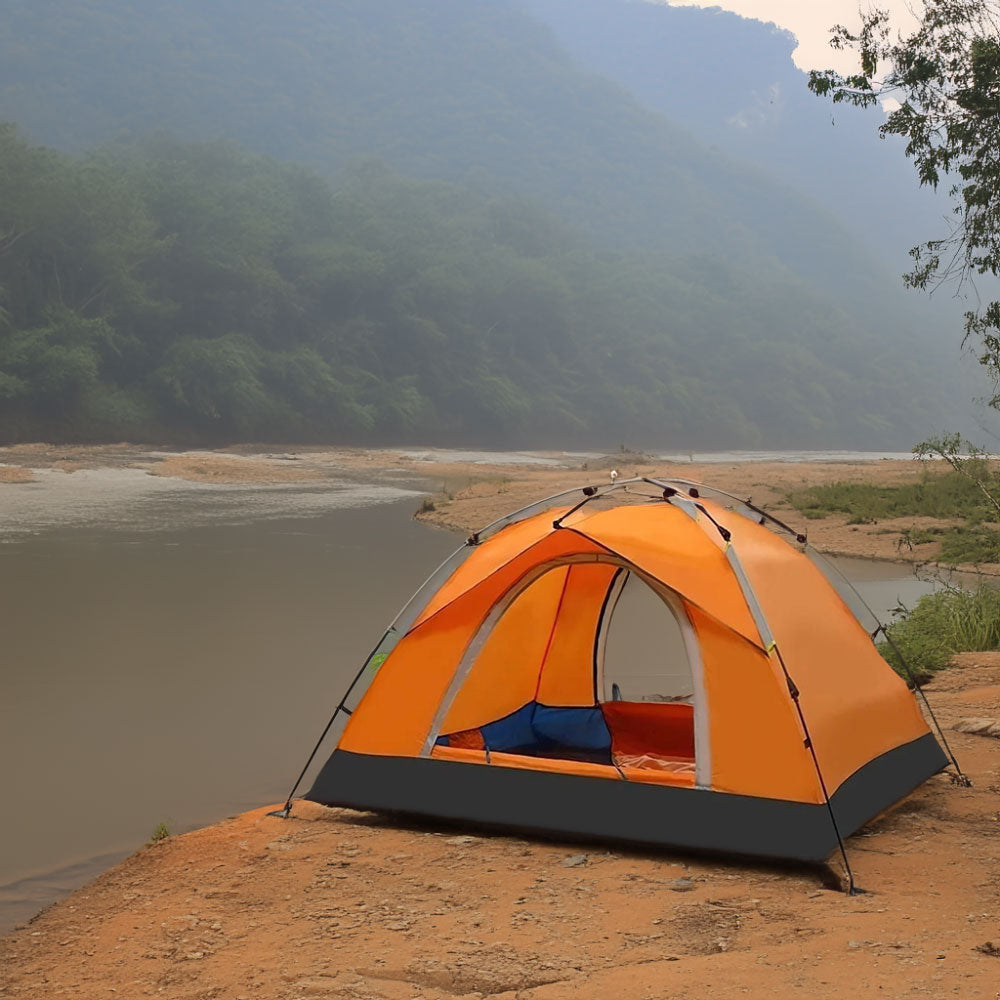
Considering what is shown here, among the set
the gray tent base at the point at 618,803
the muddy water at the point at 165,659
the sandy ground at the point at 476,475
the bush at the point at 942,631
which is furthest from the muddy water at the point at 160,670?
the sandy ground at the point at 476,475

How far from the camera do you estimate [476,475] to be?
38469mm

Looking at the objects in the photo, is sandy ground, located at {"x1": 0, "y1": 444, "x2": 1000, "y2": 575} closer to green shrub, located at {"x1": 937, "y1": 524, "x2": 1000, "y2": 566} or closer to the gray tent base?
green shrub, located at {"x1": 937, "y1": 524, "x2": 1000, "y2": 566}

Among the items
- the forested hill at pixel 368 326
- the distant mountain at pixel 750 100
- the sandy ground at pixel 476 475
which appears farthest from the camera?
the distant mountain at pixel 750 100

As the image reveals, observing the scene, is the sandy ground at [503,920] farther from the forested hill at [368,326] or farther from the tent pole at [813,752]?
A: the forested hill at [368,326]

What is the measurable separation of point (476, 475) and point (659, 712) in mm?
31449

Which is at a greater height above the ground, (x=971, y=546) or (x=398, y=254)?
(x=398, y=254)

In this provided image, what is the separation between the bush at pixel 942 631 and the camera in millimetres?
9273

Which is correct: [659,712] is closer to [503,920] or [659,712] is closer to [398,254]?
[503,920]

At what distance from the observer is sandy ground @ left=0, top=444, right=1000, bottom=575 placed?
829 inches

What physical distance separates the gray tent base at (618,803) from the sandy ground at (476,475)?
1207 cm

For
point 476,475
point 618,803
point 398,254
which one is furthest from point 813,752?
point 398,254

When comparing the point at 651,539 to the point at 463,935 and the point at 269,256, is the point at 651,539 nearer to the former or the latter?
the point at 463,935

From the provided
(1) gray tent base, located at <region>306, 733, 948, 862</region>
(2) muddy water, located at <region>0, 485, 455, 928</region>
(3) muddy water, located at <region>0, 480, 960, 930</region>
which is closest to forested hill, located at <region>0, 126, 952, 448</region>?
(3) muddy water, located at <region>0, 480, 960, 930</region>

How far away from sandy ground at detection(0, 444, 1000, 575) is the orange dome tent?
37.0 feet
